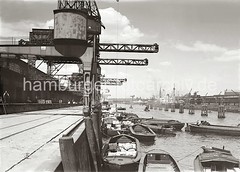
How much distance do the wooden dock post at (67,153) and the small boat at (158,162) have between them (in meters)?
7.87

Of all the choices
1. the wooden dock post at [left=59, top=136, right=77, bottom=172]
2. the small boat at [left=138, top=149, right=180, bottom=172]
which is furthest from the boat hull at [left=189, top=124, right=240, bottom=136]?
the wooden dock post at [left=59, top=136, right=77, bottom=172]

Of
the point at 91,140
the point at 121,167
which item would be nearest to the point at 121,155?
the point at 121,167

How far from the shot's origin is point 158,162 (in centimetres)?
1531

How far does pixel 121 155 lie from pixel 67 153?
11.9m

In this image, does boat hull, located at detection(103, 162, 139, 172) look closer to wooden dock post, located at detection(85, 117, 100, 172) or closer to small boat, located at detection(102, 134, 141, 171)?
small boat, located at detection(102, 134, 141, 171)

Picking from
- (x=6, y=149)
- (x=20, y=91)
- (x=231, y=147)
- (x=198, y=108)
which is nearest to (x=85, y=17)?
(x=20, y=91)

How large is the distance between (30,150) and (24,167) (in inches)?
83.4

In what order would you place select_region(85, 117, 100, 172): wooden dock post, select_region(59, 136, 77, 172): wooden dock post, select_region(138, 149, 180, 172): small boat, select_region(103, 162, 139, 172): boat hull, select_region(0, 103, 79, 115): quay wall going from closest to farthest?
select_region(59, 136, 77, 172): wooden dock post < select_region(85, 117, 100, 172): wooden dock post < select_region(138, 149, 180, 172): small boat < select_region(103, 162, 139, 172): boat hull < select_region(0, 103, 79, 115): quay wall

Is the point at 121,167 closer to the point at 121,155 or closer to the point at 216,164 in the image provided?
the point at 121,155

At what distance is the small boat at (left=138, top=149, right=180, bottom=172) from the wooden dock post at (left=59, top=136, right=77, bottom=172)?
7.87 metres

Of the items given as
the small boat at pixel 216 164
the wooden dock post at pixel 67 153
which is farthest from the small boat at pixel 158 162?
the wooden dock post at pixel 67 153

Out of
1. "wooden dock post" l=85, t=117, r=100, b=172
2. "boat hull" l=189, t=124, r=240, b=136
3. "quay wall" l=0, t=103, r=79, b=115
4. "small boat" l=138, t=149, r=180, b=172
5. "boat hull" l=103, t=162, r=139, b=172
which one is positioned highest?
"quay wall" l=0, t=103, r=79, b=115

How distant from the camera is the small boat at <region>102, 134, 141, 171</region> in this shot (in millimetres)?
15516

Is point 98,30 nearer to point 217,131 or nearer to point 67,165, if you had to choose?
point 67,165
